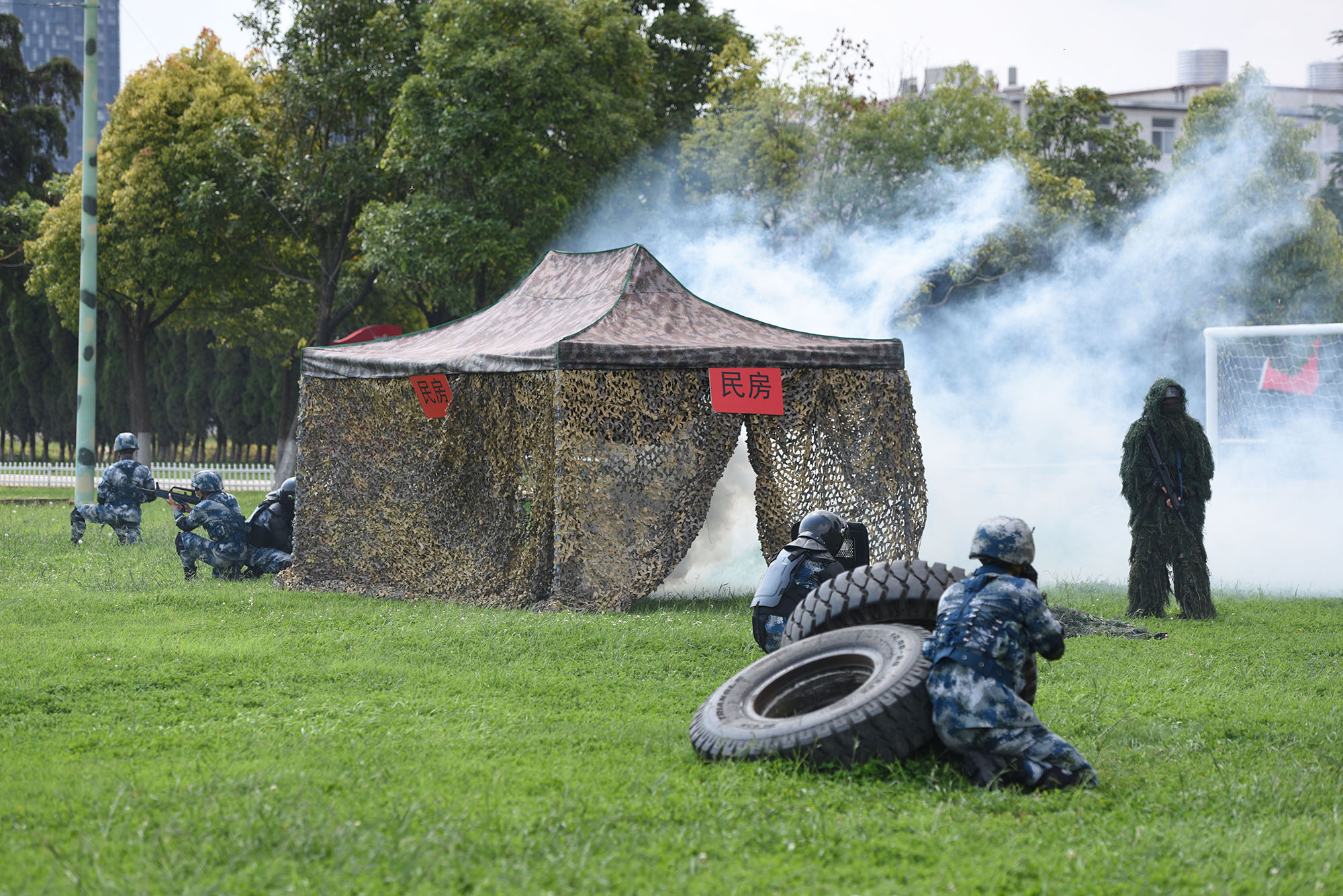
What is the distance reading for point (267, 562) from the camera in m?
13.6

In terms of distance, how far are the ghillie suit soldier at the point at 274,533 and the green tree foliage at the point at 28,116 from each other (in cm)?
2792

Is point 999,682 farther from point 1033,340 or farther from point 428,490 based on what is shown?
point 1033,340

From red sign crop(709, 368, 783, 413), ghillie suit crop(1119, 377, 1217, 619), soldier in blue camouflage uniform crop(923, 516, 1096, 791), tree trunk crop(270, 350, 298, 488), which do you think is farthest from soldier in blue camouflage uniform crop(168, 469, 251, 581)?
→ tree trunk crop(270, 350, 298, 488)

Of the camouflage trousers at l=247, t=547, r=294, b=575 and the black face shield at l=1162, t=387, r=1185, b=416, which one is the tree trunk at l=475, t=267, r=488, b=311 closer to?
the camouflage trousers at l=247, t=547, r=294, b=575

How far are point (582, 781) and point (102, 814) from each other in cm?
197

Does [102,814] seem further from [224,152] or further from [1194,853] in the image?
[224,152]

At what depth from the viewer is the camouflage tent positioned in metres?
11.0

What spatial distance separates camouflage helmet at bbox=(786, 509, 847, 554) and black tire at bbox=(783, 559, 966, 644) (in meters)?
1.63

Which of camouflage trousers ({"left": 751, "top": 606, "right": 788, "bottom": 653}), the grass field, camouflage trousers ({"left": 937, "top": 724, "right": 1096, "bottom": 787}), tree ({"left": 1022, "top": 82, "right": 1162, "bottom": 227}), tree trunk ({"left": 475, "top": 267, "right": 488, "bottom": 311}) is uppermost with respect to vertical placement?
tree ({"left": 1022, "top": 82, "right": 1162, "bottom": 227})

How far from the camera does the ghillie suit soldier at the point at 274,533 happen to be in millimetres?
13617

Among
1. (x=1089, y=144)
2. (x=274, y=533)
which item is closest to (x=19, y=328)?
(x=274, y=533)

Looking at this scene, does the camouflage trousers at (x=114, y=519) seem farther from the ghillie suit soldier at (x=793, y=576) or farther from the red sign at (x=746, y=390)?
the ghillie suit soldier at (x=793, y=576)

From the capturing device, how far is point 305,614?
1059cm

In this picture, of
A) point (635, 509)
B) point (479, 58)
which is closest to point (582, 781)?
point (635, 509)
